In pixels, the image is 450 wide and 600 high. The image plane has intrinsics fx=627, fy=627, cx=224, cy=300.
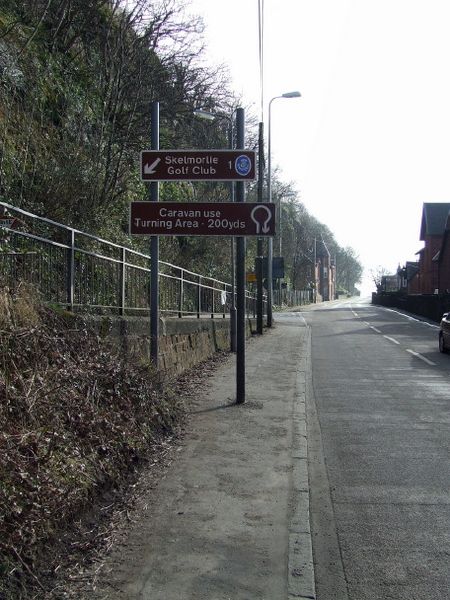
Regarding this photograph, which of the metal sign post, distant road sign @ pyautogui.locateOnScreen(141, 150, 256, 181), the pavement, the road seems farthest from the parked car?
the metal sign post

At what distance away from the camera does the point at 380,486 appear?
5.84 metres

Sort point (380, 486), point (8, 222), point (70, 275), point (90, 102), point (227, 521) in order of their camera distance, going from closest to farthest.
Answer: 1. point (227, 521)
2. point (380, 486)
3. point (8, 222)
4. point (70, 275)
5. point (90, 102)

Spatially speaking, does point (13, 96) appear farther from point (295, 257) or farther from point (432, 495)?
point (295, 257)

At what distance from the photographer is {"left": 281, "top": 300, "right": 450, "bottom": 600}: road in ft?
13.0

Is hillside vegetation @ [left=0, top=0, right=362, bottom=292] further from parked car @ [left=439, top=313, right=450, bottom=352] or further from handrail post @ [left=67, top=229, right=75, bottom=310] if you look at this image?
parked car @ [left=439, top=313, right=450, bottom=352]

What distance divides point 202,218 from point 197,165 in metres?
0.77

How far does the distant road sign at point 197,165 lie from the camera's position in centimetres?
888

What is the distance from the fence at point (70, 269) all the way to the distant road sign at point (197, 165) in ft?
4.50

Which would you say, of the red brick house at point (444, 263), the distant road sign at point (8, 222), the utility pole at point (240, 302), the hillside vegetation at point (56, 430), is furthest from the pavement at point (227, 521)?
the red brick house at point (444, 263)

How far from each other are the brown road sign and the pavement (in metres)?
2.60

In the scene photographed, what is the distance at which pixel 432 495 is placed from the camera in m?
5.55

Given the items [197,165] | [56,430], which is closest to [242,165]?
[197,165]

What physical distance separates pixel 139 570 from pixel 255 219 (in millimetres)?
5920

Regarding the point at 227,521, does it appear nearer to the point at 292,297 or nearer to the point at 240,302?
the point at 240,302
